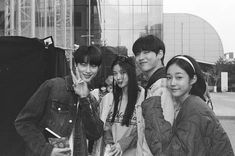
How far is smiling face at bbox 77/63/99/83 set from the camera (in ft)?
8.19

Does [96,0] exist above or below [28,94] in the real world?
above

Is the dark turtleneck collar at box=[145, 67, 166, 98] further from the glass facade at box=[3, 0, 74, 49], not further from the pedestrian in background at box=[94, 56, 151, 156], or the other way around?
the glass facade at box=[3, 0, 74, 49]

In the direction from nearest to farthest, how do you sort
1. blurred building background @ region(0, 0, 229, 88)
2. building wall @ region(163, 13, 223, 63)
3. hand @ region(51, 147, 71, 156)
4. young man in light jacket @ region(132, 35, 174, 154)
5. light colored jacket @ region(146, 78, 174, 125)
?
light colored jacket @ region(146, 78, 174, 125) < hand @ region(51, 147, 71, 156) < young man in light jacket @ region(132, 35, 174, 154) < blurred building background @ region(0, 0, 229, 88) < building wall @ region(163, 13, 223, 63)

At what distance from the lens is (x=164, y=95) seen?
2.21 meters

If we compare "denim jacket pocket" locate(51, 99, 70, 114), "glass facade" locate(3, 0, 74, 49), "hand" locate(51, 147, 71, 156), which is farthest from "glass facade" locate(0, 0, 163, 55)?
Result: "hand" locate(51, 147, 71, 156)

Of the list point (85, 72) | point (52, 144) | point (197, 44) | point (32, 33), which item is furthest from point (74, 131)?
point (197, 44)

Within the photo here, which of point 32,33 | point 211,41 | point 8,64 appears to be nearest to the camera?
point 8,64

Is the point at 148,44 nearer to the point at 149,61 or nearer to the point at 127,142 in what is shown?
the point at 149,61

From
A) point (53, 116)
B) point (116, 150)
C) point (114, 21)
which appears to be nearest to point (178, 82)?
point (53, 116)

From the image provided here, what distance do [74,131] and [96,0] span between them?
1048 inches

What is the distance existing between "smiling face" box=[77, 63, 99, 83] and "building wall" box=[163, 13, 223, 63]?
76020 millimetres

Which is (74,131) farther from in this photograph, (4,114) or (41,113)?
(4,114)

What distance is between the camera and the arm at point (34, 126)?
2268mm

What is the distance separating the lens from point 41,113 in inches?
91.7
